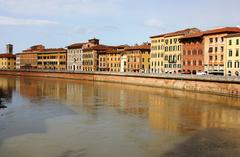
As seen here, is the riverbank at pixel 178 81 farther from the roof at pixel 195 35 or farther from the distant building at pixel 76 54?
the distant building at pixel 76 54

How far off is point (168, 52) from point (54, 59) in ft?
239

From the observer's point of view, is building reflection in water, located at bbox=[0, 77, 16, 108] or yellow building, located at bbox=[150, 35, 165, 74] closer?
building reflection in water, located at bbox=[0, 77, 16, 108]

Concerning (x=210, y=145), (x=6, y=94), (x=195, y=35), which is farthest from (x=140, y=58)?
(x=210, y=145)

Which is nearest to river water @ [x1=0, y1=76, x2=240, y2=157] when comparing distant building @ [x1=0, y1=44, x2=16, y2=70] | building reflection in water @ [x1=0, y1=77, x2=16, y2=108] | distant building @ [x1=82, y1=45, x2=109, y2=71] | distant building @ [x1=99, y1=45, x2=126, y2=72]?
building reflection in water @ [x1=0, y1=77, x2=16, y2=108]

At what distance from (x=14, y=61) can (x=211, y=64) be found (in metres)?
140

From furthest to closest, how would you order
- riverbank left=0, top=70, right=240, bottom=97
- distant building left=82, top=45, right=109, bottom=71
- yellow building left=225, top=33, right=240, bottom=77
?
distant building left=82, top=45, right=109, bottom=71, yellow building left=225, top=33, right=240, bottom=77, riverbank left=0, top=70, right=240, bottom=97

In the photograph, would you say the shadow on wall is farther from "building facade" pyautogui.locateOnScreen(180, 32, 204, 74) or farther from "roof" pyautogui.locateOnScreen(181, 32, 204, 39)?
"roof" pyautogui.locateOnScreen(181, 32, 204, 39)

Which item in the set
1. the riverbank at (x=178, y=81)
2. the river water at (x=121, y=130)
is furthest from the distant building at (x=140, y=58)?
the river water at (x=121, y=130)

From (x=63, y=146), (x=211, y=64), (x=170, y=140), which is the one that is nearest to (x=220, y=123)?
(x=170, y=140)

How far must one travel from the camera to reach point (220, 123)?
114 feet

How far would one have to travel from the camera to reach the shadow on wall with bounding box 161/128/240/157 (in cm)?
2316

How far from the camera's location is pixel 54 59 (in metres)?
161

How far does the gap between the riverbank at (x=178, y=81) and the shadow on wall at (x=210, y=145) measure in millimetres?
27920

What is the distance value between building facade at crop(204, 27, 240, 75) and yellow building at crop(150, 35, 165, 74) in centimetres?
2231
